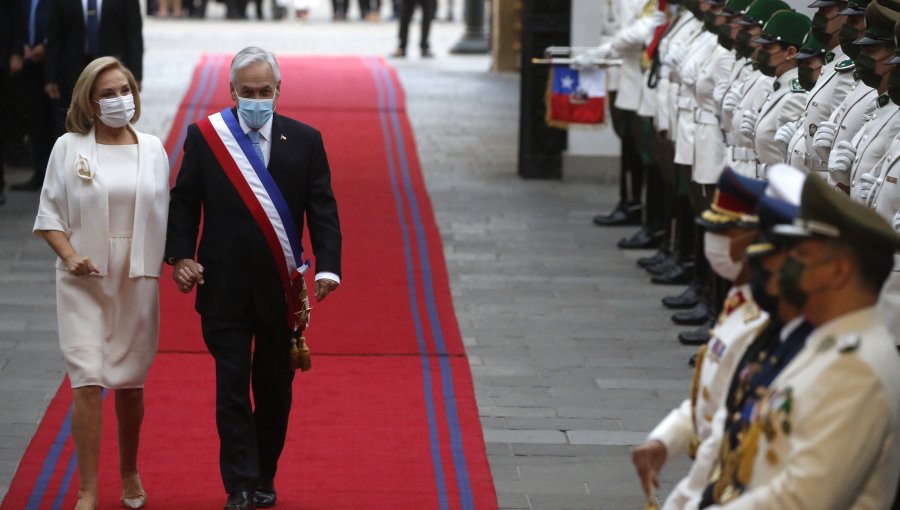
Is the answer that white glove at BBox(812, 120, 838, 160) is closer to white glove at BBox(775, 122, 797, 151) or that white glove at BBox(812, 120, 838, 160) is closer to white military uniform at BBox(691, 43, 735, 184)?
white glove at BBox(775, 122, 797, 151)

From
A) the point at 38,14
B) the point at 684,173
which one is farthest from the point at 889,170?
the point at 38,14

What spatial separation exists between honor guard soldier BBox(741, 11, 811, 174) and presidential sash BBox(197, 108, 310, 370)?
2.79 metres

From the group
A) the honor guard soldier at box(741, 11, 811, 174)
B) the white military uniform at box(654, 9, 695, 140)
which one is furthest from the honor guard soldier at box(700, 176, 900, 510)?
the white military uniform at box(654, 9, 695, 140)

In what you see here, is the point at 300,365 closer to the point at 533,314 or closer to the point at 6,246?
the point at 533,314

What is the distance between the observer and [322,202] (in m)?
6.27

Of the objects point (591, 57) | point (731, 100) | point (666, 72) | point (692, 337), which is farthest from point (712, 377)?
point (591, 57)

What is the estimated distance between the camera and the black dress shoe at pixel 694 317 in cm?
966

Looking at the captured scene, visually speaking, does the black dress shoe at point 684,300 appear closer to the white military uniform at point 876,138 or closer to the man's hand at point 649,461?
the white military uniform at point 876,138

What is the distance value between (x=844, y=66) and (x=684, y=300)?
3135 millimetres

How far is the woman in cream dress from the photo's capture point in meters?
6.10

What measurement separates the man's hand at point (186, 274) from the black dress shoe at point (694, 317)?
4310 mm

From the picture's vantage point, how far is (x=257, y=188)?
240 inches

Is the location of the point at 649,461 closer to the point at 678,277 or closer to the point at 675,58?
the point at 675,58

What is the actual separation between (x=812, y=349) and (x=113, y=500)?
3829 mm
